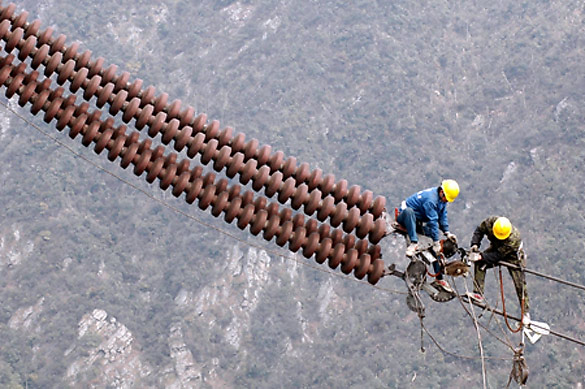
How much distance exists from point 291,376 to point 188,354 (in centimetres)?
888

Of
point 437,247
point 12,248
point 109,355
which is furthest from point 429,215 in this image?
point 12,248

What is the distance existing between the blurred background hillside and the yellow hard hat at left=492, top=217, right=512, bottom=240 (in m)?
40.9

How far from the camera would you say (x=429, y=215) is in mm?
15641

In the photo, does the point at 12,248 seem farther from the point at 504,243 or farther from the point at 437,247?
the point at 504,243

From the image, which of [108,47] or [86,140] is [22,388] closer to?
[108,47]

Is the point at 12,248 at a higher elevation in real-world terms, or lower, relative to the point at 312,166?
lower

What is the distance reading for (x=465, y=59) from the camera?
8731cm

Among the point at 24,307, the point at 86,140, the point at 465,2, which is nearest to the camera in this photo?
the point at 86,140

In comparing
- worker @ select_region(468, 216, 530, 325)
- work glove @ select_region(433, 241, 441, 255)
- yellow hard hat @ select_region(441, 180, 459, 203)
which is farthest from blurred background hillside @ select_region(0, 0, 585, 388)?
work glove @ select_region(433, 241, 441, 255)

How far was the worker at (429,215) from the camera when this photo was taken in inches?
609

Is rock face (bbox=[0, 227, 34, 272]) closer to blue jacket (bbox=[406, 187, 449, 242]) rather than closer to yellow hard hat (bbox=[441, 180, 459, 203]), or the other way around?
blue jacket (bbox=[406, 187, 449, 242])

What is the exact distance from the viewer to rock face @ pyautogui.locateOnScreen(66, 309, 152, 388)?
67.2 meters

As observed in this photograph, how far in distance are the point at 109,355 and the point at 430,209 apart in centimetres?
5687

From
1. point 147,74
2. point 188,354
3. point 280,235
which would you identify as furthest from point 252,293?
point 280,235
